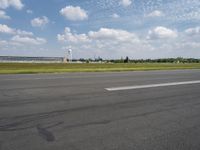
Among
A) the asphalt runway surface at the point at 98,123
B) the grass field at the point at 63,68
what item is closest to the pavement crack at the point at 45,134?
the asphalt runway surface at the point at 98,123

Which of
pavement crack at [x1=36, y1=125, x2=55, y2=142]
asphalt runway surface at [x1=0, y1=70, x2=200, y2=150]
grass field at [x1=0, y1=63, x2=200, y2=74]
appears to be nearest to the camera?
asphalt runway surface at [x1=0, y1=70, x2=200, y2=150]

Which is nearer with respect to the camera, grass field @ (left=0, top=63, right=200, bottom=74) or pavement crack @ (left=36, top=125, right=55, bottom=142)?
pavement crack @ (left=36, top=125, right=55, bottom=142)

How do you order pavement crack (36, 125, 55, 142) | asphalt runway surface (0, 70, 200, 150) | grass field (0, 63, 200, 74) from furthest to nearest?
grass field (0, 63, 200, 74)
pavement crack (36, 125, 55, 142)
asphalt runway surface (0, 70, 200, 150)

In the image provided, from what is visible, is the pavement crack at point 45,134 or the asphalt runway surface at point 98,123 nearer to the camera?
the asphalt runway surface at point 98,123

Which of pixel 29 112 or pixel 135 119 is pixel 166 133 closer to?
pixel 135 119

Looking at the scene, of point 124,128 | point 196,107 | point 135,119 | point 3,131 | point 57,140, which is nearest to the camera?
point 57,140

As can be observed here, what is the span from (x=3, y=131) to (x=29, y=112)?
54.6 inches

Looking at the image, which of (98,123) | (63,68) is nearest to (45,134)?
(98,123)

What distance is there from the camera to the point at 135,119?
5.46 metres

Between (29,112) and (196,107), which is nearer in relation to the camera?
(29,112)

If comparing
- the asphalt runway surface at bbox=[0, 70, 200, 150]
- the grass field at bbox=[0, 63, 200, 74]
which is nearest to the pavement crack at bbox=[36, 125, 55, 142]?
the asphalt runway surface at bbox=[0, 70, 200, 150]

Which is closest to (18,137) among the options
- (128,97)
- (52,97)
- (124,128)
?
(124,128)

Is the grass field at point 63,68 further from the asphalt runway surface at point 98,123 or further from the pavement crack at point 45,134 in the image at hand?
the pavement crack at point 45,134

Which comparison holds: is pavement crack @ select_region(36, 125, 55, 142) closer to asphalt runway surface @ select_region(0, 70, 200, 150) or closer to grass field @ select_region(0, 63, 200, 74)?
asphalt runway surface @ select_region(0, 70, 200, 150)
